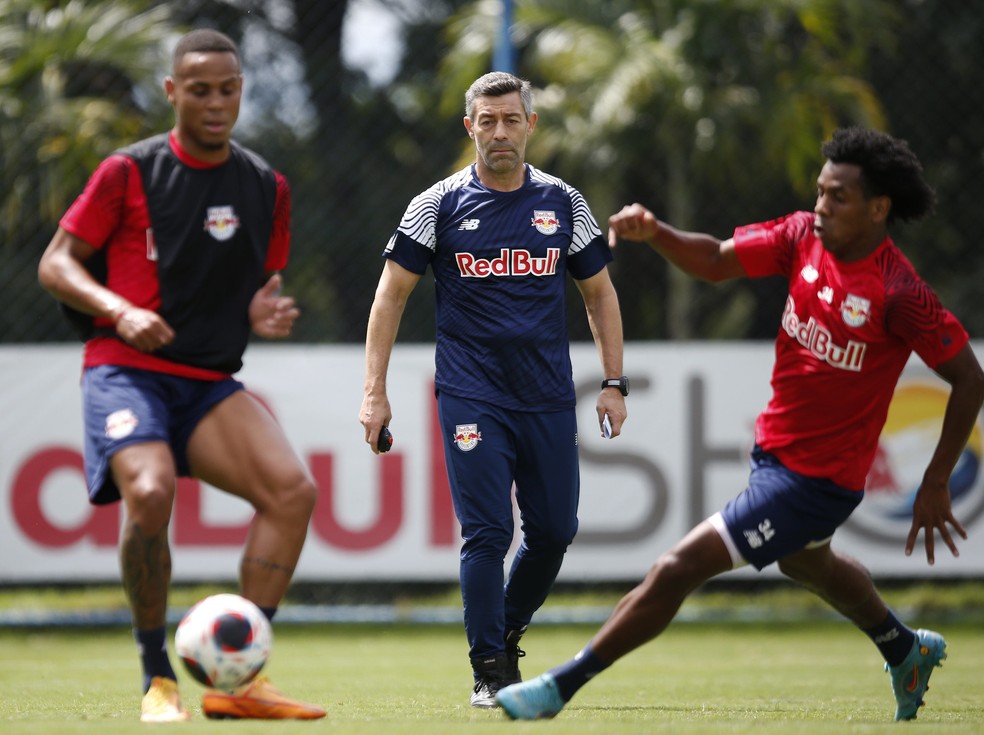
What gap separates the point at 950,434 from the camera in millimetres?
4934

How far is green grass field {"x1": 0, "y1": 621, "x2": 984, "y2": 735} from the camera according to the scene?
4.73m

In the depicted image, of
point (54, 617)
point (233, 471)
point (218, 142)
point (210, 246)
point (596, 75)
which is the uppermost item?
point (596, 75)

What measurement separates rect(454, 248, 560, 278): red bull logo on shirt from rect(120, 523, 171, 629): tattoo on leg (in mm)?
1646

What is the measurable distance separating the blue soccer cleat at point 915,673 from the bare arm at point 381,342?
2.22 metres

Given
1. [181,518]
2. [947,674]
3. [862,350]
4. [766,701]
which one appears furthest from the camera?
[181,518]

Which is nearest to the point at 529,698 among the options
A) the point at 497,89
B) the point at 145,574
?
the point at 145,574

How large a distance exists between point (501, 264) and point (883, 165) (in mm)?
1553

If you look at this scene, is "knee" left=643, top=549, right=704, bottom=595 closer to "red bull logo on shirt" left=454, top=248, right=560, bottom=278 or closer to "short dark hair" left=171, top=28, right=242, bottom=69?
"red bull logo on shirt" left=454, top=248, right=560, bottom=278

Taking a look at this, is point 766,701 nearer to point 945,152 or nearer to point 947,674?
point 947,674

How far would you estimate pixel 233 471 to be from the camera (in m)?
5.01

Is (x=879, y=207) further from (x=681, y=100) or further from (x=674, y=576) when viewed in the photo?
(x=681, y=100)

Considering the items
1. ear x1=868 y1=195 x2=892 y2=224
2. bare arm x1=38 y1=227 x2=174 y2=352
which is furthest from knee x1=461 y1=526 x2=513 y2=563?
ear x1=868 y1=195 x2=892 y2=224

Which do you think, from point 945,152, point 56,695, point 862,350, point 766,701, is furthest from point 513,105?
point 945,152

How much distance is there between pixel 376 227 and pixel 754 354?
10.5 ft
